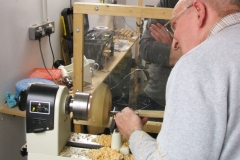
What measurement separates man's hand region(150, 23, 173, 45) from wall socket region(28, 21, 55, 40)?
0.96 meters

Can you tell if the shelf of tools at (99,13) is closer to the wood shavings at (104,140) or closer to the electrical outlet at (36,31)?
the wood shavings at (104,140)

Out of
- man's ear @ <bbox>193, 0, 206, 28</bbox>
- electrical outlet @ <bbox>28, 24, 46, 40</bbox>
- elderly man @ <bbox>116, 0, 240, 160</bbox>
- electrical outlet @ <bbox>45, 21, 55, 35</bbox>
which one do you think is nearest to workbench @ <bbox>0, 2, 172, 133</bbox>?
man's ear @ <bbox>193, 0, 206, 28</bbox>

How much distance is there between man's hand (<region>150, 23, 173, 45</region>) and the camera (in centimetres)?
120

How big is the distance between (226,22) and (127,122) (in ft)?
1.58

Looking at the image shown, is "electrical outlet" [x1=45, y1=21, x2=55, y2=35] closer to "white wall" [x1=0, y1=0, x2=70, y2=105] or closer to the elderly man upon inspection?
"white wall" [x1=0, y1=0, x2=70, y2=105]

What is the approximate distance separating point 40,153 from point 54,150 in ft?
0.18

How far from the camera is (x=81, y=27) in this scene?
122cm

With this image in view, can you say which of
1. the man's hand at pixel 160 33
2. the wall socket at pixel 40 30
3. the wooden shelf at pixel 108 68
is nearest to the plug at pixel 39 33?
the wall socket at pixel 40 30

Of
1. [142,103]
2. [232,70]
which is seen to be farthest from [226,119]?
[142,103]

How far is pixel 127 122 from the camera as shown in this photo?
934 mm

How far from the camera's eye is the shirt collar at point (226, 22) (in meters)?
0.64

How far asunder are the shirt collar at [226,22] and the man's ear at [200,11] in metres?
0.04

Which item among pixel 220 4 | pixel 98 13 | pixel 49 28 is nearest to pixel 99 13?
pixel 98 13

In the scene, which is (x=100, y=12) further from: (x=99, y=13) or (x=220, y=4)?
(x=220, y=4)
